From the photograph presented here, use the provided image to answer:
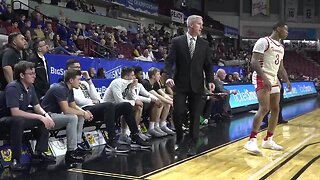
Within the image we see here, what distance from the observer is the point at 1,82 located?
544 cm

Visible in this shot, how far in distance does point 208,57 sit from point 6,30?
7010 mm

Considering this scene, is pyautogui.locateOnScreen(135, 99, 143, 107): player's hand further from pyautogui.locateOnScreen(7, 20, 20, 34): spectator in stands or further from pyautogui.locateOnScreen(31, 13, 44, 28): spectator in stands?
pyautogui.locateOnScreen(31, 13, 44, 28): spectator in stands

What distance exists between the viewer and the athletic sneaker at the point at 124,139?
6.33 meters

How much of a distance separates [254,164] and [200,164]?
2.20 feet

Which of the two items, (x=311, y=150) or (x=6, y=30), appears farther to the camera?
(x=6, y=30)

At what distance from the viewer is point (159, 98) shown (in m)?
7.50

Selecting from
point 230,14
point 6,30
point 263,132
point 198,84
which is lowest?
point 263,132

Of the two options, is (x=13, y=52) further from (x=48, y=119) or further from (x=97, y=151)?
(x=97, y=151)

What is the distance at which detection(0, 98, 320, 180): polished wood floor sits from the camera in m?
4.60

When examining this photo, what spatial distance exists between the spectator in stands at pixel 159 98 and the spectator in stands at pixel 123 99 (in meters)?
0.76

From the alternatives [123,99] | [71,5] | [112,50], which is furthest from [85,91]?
[71,5]

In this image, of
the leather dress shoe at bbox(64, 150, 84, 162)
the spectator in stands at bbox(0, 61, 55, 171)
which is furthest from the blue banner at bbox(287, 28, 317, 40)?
the spectator in stands at bbox(0, 61, 55, 171)

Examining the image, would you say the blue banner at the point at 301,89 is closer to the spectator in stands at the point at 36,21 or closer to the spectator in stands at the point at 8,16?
the spectator in stands at the point at 36,21

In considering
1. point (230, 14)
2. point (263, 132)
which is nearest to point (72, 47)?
point (263, 132)
